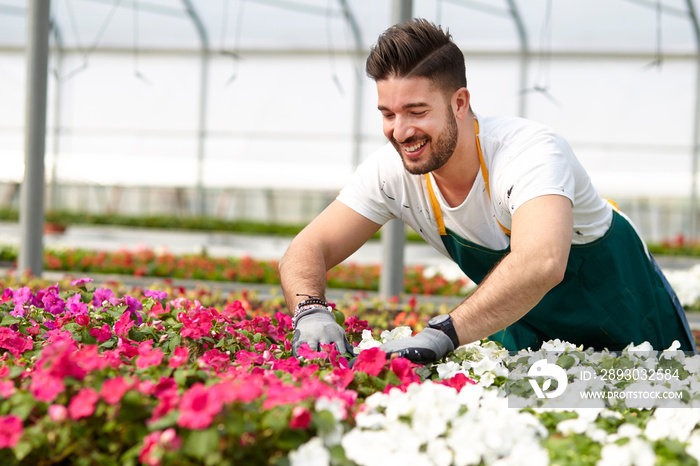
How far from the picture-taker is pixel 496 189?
1939mm

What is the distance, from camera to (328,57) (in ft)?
42.2

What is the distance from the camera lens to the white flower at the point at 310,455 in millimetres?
1022

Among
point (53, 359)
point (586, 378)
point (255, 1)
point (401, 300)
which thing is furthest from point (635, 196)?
point (53, 359)

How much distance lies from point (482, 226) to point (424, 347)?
663 millimetres

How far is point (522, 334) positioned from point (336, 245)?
2.42 ft

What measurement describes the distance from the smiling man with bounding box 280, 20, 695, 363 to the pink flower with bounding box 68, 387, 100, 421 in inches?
25.5

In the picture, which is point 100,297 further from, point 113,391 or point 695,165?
point 695,165

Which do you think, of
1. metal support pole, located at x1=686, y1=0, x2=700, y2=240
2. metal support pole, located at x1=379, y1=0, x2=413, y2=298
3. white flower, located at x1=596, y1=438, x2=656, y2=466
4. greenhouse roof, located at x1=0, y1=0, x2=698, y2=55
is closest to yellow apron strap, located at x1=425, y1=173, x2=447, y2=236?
white flower, located at x1=596, y1=438, x2=656, y2=466

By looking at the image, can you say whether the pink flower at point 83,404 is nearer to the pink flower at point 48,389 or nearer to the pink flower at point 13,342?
the pink flower at point 48,389

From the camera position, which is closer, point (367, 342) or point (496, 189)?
point (367, 342)

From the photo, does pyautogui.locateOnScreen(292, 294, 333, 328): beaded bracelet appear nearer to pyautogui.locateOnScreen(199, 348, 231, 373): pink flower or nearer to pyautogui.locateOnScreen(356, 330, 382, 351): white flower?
pyautogui.locateOnScreen(356, 330, 382, 351): white flower

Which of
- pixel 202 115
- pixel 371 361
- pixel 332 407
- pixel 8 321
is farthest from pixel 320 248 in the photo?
pixel 202 115

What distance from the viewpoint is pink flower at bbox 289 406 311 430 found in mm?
1049

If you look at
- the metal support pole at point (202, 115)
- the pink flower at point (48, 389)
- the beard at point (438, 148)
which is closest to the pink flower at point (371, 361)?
the pink flower at point (48, 389)
